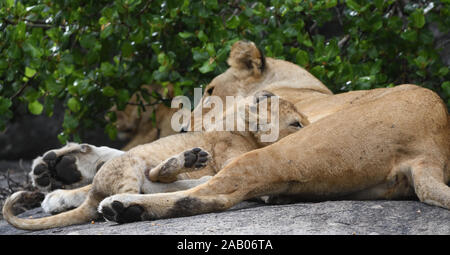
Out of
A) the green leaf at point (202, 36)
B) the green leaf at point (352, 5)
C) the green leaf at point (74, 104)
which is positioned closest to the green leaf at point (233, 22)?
the green leaf at point (202, 36)

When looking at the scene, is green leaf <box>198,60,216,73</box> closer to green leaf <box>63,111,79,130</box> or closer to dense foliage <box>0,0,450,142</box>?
dense foliage <box>0,0,450,142</box>

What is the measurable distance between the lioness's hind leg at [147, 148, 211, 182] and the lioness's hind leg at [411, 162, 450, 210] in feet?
3.06

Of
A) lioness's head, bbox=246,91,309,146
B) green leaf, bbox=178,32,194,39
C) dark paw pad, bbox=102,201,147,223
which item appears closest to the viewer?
dark paw pad, bbox=102,201,147,223

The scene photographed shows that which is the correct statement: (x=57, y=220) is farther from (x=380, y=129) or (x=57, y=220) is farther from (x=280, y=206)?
(x=380, y=129)

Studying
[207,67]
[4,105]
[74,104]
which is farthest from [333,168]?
[4,105]

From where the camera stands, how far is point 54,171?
3.75 m

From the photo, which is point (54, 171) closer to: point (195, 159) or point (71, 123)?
point (195, 159)

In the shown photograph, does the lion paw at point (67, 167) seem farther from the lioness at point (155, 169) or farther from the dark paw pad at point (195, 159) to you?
the dark paw pad at point (195, 159)

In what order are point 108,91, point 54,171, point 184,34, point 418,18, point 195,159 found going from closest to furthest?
point 195,159 < point 54,171 < point 418,18 < point 184,34 < point 108,91

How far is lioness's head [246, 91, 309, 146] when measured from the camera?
11.6ft

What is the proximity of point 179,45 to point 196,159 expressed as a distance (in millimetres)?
2461

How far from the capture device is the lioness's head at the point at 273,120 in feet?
11.6

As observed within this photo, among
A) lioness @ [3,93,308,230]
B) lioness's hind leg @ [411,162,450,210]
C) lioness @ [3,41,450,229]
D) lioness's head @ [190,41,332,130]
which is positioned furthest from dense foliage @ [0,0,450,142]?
lioness's hind leg @ [411,162,450,210]
